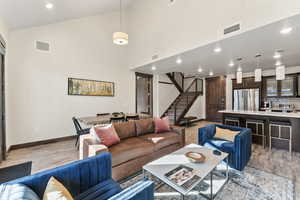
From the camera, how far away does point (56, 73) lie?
180 inches

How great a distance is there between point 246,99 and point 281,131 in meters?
3.17

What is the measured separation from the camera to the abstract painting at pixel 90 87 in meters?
4.89

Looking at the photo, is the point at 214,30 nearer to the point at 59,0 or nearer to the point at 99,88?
the point at 59,0

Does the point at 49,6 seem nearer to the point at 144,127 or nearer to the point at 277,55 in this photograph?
the point at 144,127

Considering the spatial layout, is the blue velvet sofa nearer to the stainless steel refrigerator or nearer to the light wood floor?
the light wood floor

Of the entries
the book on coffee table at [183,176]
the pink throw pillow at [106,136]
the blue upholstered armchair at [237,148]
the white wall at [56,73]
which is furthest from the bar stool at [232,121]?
the white wall at [56,73]

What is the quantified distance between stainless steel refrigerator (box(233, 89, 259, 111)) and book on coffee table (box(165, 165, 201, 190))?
20.6 feet

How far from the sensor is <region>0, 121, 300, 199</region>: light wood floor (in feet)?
8.87

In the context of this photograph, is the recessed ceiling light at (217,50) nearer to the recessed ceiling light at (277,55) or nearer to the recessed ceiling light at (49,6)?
the recessed ceiling light at (277,55)

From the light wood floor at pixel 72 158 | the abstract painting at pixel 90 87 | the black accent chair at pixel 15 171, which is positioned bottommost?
the black accent chair at pixel 15 171

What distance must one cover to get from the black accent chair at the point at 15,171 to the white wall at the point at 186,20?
4.61 meters

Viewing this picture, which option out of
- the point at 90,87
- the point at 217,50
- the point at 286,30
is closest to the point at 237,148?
the point at 286,30

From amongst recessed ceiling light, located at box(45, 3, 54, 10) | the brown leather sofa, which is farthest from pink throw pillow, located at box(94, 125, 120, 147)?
recessed ceiling light, located at box(45, 3, 54, 10)

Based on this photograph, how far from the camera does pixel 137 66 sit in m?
6.07
